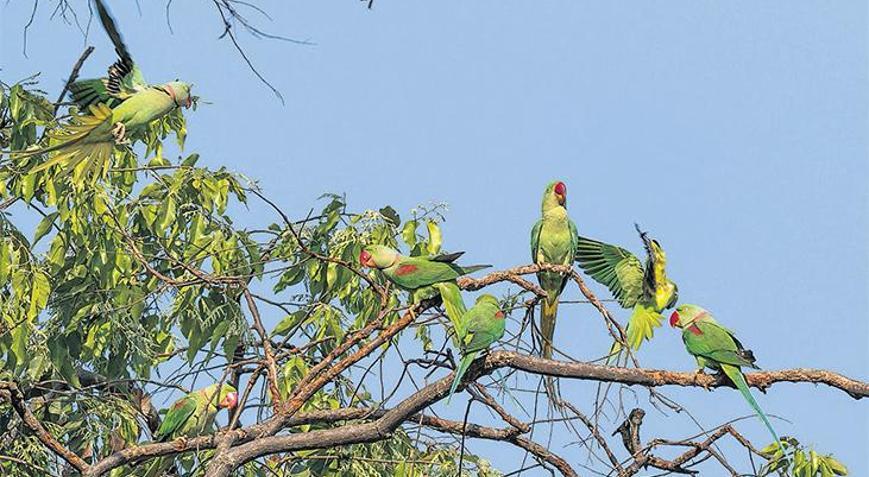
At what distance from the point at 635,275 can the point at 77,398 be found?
2.24 meters

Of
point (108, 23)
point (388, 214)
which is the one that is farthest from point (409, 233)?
point (108, 23)

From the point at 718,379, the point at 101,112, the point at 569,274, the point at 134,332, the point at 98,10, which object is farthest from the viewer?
the point at 134,332

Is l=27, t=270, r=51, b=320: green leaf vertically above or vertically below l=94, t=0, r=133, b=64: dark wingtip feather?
above

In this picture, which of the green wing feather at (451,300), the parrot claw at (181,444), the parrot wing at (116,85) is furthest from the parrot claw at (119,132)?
the green wing feather at (451,300)

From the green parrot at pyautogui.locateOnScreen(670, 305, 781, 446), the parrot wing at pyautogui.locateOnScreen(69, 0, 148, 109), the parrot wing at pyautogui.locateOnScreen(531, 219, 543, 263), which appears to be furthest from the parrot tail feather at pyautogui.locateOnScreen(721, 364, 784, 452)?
the parrot wing at pyautogui.locateOnScreen(69, 0, 148, 109)

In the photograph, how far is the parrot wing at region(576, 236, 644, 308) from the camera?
179 inches

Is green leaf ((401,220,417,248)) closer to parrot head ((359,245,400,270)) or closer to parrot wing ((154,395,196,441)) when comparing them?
parrot head ((359,245,400,270))

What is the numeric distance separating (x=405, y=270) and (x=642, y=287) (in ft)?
2.72

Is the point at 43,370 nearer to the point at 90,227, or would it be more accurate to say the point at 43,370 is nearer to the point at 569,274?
the point at 90,227

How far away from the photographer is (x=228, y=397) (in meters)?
5.27

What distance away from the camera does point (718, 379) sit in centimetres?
406

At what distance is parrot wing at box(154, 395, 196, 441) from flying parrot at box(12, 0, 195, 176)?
1.33 m

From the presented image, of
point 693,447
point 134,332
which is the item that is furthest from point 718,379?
point 134,332

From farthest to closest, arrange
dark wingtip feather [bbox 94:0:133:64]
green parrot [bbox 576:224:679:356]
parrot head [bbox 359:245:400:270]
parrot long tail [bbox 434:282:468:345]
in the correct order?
1. parrot head [bbox 359:245:400:270]
2. green parrot [bbox 576:224:679:356]
3. parrot long tail [bbox 434:282:468:345]
4. dark wingtip feather [bbox 94:0:133:64]
